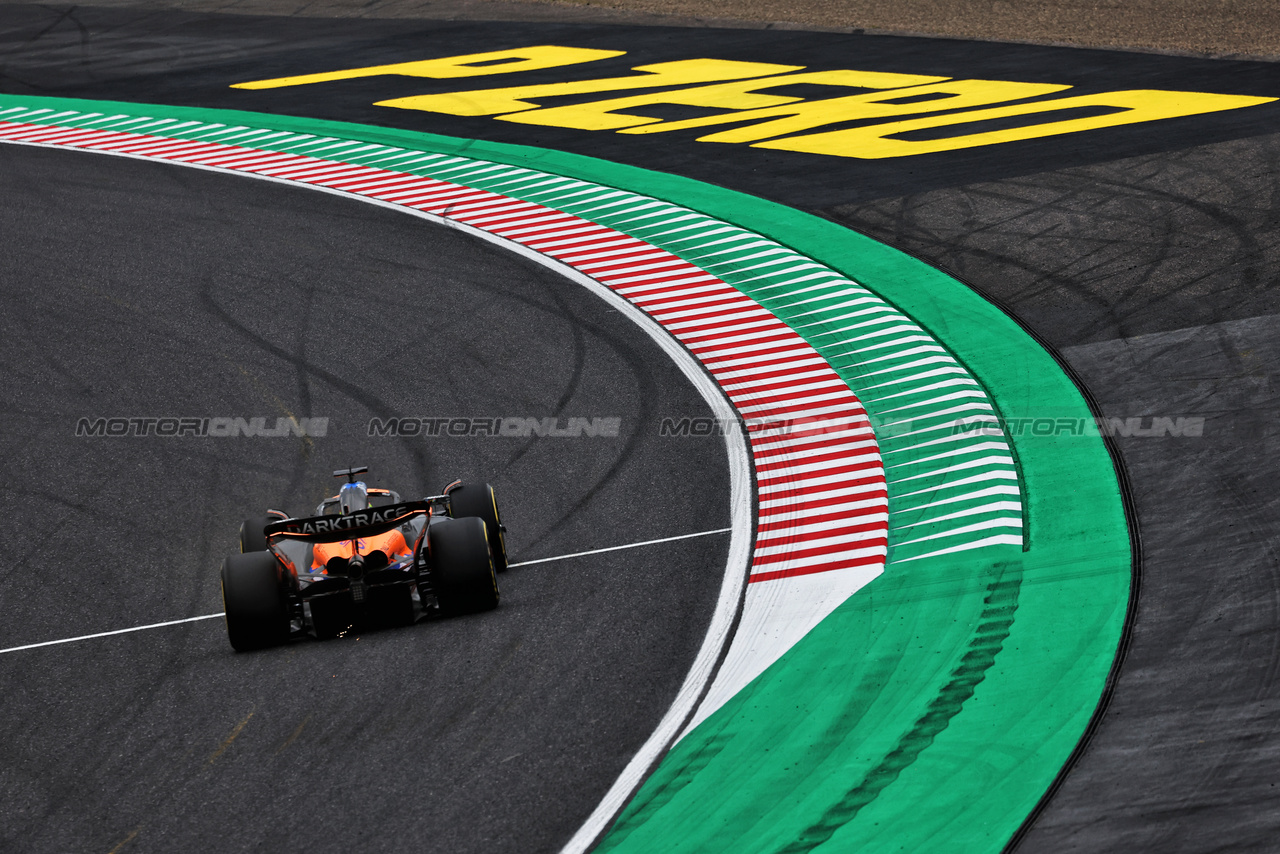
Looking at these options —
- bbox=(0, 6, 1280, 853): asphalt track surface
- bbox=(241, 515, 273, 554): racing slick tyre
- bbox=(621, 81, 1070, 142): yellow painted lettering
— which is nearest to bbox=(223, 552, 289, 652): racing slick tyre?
bbox=(0, 6, 1280, 853): asphalt track surface

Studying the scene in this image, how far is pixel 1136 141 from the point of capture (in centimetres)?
2086

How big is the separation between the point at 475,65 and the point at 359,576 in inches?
804

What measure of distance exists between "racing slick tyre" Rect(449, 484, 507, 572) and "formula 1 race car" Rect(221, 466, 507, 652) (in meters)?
0.61

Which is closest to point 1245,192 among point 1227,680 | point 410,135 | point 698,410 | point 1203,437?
point 1203,437

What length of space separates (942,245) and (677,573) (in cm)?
850

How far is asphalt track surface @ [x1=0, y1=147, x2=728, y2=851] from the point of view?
28.6ft

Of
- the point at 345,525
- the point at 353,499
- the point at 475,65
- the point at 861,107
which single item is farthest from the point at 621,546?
the point at 475,65

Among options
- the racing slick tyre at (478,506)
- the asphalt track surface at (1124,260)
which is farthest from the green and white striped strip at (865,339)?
the racing slick tyre at (478,506)

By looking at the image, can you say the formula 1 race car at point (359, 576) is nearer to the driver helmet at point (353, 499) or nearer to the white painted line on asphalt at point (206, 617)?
the driver helmet at point (353, 499)

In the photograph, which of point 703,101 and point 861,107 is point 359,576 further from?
point 703,101

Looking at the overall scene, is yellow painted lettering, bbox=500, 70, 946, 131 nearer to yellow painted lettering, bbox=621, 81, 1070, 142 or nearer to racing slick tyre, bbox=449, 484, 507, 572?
yellow painted lettering, bbox=621, 81, 1070, 142

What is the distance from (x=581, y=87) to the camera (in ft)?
87.0

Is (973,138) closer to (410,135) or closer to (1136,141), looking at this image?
(1136,141)

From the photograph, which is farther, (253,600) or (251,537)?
(251,537)
